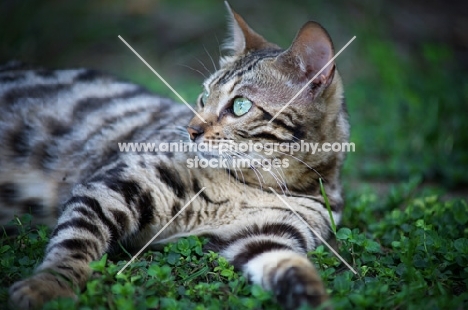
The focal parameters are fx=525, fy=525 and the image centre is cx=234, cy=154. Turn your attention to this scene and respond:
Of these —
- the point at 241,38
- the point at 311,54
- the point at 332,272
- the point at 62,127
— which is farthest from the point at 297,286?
the point at 62,127

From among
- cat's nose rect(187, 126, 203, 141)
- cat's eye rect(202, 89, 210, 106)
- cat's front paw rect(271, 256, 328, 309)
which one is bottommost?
cat's front paw rect(271, 256, 328, 309)

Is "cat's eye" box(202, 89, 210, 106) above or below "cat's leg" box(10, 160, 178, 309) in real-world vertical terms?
above

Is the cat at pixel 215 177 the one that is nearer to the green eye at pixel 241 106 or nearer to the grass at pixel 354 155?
the green eye at pixel 241 106

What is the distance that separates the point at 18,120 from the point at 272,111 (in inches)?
69.5

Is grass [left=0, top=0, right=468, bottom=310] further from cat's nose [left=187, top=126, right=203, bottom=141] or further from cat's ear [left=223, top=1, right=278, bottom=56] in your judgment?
cat's ear [left=223, top=1, right=278, bottom=56]

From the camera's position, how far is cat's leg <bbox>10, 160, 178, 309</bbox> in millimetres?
2156

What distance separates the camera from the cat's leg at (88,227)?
7.07ft

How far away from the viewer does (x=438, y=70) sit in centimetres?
604

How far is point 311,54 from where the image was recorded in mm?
2842

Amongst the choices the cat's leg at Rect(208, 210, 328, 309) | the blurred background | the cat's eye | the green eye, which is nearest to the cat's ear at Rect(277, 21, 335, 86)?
the green eye

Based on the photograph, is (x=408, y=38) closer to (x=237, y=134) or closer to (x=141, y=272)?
(x=237, y=134)

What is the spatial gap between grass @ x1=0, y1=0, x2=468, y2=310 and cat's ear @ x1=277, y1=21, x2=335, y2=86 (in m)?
0.87

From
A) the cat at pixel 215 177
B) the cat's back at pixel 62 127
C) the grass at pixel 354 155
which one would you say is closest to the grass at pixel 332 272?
the grass at pixel 354 155

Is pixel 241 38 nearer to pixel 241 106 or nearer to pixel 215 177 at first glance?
pixel 241 106
